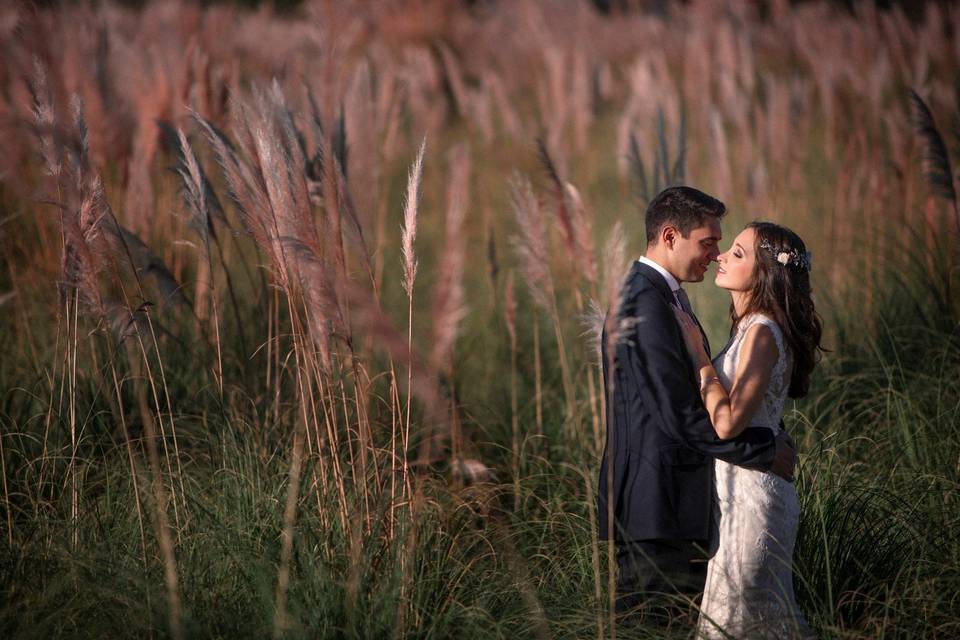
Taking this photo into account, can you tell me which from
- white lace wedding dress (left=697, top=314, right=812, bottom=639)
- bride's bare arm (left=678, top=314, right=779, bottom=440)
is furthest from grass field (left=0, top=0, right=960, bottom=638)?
bride's bare arm (left=678, top=314, right=779, bottom=440)

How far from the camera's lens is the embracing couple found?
2645mm

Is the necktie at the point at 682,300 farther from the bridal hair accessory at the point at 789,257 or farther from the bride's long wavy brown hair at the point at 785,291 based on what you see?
the bridal hair accessory at the point at 789,257

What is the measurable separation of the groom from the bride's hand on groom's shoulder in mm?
15

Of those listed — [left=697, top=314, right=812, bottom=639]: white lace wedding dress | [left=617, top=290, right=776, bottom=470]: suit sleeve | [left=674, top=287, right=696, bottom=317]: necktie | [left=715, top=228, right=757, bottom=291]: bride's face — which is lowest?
[left=697, top=314, right=812, bottom=639]: white lace wedding dress

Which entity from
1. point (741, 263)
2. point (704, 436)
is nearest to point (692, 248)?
point (741, 263)

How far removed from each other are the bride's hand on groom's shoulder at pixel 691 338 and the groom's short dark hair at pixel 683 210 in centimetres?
24

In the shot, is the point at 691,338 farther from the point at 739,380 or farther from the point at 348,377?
the point at 348,377

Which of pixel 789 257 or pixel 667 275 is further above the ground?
pixel 789 257

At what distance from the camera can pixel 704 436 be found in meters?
2.64

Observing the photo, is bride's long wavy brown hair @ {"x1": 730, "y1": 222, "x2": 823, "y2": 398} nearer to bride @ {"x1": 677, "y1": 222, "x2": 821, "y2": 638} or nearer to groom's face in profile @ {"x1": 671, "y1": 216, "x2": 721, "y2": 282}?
bride @ {"x1": 677, "y1": 222, "x2": 821, "y2": 638}

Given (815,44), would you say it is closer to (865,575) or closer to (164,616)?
(865,575)

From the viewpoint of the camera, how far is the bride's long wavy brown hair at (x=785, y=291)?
281 cm

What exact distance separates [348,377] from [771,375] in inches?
70.2

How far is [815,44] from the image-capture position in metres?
8.86
